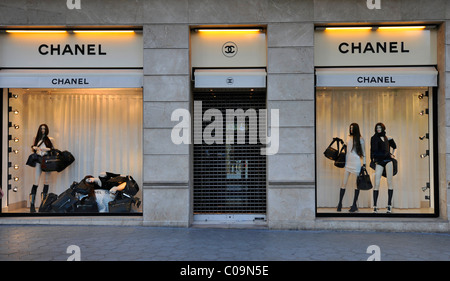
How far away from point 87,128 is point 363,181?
690cm

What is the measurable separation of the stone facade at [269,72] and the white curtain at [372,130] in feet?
1.99

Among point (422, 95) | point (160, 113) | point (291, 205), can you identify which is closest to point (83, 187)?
point (160, 113)

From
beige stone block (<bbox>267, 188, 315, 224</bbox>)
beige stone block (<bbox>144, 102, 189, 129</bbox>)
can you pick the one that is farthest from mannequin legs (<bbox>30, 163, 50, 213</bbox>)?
beige stone block (<bbox>267, 188, 315, 224</bbox>)

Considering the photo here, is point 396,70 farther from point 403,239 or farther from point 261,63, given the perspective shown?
point 403,239

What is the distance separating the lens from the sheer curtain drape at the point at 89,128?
405 inches

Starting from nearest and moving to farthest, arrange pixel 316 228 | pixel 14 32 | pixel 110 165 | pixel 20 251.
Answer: pixel 20 251
pixel 316 228
pixel 14 32
pixel 110 165

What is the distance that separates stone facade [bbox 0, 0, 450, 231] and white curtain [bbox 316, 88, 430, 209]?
605mm

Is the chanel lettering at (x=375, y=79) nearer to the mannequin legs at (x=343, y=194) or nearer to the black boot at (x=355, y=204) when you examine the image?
the mannequin legs at (x=343, y=194)

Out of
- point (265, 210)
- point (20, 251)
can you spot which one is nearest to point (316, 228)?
point (265, 210)

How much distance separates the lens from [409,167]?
32.4 feet

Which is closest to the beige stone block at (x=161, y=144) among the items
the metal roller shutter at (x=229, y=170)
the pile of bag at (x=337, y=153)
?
the metal roller shutter at (x=229, y=170)

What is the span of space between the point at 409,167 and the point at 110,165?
7.23 meters

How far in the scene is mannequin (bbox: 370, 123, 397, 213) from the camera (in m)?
9.92

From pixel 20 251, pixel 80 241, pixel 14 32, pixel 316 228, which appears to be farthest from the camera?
pixel 14 32
